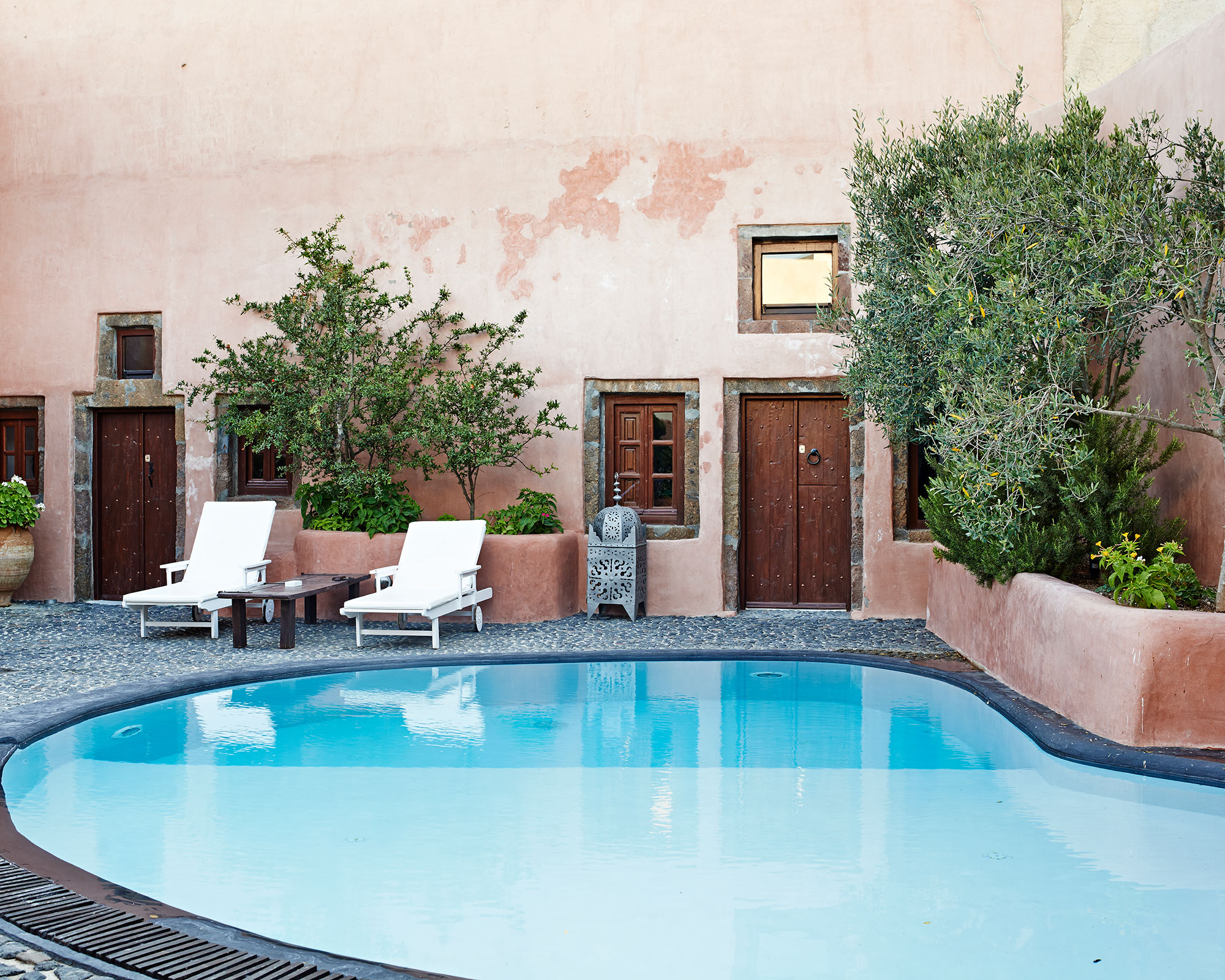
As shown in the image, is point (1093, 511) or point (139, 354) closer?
point (1093, 511)

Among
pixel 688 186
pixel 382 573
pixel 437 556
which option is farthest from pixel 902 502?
pixel 382 573

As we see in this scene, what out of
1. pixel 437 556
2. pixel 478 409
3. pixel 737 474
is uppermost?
pixel 478 409

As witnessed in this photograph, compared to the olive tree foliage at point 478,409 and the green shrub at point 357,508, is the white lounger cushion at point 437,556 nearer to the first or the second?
the green shrub at point 357,508

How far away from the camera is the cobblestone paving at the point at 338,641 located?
753cm

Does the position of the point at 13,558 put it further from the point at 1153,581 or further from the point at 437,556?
the point at 1153,581

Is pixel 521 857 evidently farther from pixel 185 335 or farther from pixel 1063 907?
pixel 185 335

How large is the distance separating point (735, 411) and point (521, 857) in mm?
6438

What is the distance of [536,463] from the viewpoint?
408 inches

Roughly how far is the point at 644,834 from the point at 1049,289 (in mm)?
3451

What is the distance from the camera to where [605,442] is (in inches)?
408

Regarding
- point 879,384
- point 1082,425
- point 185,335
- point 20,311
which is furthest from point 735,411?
point 20,311

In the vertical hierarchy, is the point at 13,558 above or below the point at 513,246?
below

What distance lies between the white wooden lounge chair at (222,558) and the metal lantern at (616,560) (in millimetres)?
2773

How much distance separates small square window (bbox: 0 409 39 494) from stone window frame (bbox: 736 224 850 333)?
23.9 feet
